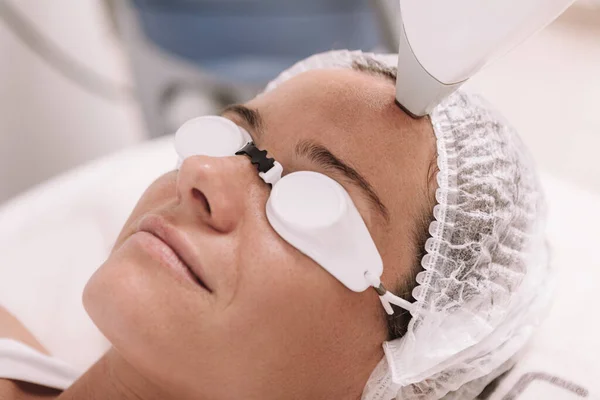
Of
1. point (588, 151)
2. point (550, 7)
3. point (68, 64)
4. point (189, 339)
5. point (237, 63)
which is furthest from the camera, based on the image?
point (68, 64)

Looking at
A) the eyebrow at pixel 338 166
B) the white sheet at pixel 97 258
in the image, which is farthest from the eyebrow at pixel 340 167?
the white sheet at pixel 97 258

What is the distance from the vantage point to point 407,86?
33.4 inches

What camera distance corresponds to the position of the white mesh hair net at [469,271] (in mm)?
854

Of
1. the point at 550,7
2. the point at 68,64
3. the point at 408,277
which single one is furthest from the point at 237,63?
the point at 550,7

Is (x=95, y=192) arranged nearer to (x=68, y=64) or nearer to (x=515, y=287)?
(x=68, y=64)

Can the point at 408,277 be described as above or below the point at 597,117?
above

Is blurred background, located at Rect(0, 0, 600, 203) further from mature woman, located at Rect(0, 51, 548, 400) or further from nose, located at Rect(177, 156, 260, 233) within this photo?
nose, located at Rect(177, 156, 260, 233)

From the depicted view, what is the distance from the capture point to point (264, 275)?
807 millimetres

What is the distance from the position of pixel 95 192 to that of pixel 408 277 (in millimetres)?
836

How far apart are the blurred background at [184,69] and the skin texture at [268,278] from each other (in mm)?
644

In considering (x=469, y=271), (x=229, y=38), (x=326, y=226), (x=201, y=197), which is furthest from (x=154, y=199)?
(x=229, y=38)

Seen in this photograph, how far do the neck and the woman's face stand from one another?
0.22 feet

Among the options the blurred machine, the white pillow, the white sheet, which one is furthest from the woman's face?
the blurred machine

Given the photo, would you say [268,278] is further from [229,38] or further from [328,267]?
[229,38]
